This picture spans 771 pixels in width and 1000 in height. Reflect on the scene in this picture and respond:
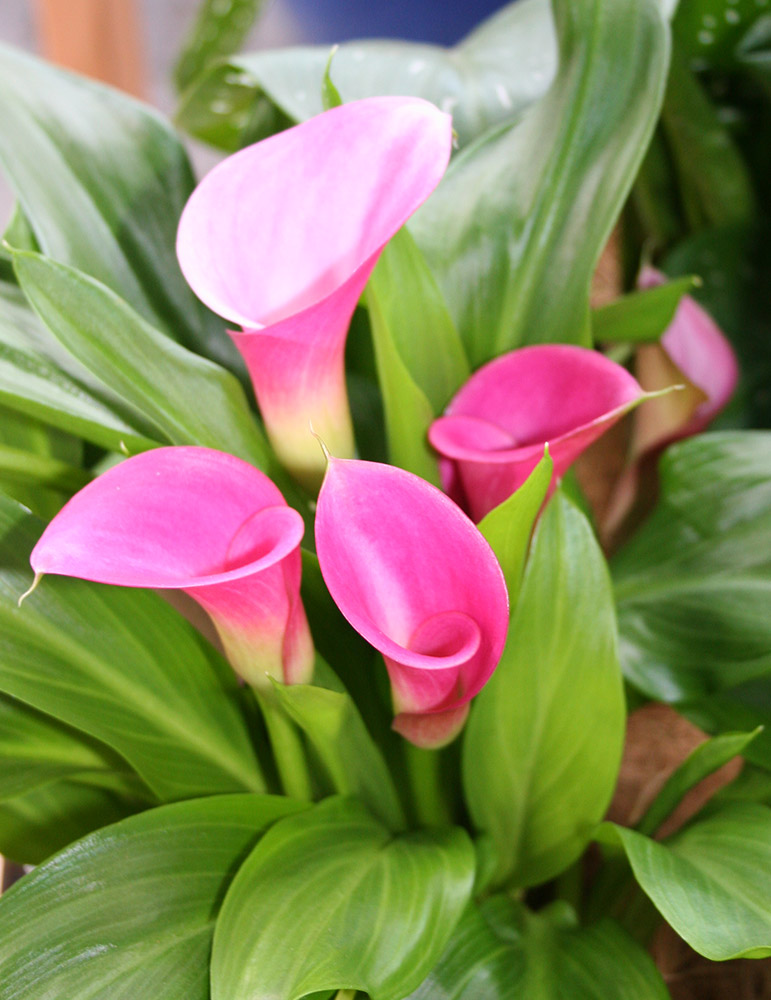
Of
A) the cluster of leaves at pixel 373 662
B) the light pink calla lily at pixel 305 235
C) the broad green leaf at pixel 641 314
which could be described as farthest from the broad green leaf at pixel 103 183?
the broad green leaf at pixel 641 314

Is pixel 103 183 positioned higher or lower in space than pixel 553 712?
higher

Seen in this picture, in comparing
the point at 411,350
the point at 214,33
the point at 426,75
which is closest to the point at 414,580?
the point at 411,350

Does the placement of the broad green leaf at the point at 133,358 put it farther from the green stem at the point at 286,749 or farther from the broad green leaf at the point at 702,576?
the broad green leaf at the point at 702,576

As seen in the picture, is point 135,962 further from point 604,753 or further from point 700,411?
point 700,411

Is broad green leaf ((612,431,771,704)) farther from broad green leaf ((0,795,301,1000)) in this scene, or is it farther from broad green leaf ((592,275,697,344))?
broad green leaf ((0,795,301,1000))

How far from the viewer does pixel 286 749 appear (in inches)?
14.7

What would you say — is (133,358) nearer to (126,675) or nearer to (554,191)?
(126,675)

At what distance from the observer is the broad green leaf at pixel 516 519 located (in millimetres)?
317

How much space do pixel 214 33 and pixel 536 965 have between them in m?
0.84

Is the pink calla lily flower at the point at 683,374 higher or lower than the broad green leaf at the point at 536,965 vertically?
higher

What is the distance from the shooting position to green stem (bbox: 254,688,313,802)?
1.16 ft

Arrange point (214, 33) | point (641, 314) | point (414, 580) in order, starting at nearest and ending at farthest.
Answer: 1. point (414, 580)
2. point (641, 314)
3. point (214, 33)

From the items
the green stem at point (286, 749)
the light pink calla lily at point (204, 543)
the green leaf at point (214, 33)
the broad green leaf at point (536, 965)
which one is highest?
the green leaf at point (214, 33)

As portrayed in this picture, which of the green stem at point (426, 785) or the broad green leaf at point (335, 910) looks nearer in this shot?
the broad green leaf at point (335, 910)
